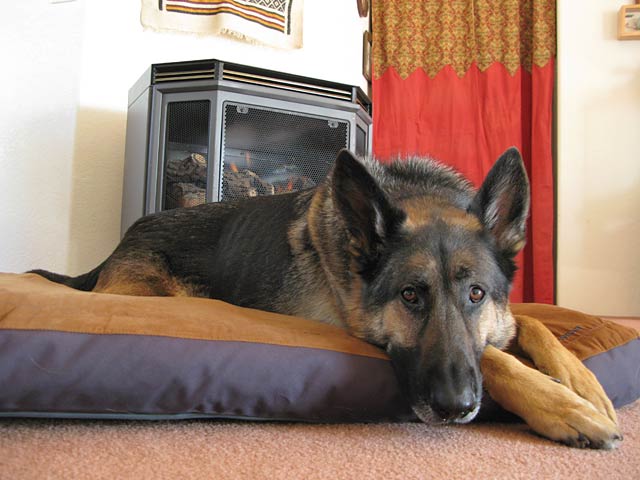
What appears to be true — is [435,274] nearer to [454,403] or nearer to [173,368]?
[454,403]

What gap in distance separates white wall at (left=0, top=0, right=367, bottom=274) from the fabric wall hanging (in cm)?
16

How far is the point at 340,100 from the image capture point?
13.1 feet

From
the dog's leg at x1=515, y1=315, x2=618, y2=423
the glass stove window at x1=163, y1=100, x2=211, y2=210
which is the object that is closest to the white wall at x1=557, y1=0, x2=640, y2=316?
the glass stove window at x1=163, y1=100, x2=211, y2=210

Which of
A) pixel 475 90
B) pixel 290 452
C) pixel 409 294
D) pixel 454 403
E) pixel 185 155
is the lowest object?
pixel 290 452

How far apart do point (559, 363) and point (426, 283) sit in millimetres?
425

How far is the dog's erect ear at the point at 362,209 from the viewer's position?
158 centimetres

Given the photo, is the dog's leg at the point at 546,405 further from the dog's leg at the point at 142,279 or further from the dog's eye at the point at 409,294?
the dog's leg at the point at 142,279

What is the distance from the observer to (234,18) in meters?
4.48

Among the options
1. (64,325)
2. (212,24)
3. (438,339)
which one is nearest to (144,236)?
(64,325)

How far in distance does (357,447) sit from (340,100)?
9.97ft

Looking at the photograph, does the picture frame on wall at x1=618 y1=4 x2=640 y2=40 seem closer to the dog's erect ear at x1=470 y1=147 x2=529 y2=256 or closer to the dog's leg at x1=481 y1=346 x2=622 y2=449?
the dog's erect ear at x1=470 y1=147 x2=529 y2=256

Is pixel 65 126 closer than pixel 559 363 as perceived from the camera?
No

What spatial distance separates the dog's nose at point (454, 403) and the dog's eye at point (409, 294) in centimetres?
27

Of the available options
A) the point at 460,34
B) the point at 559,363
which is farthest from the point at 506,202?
the point at 460,34
